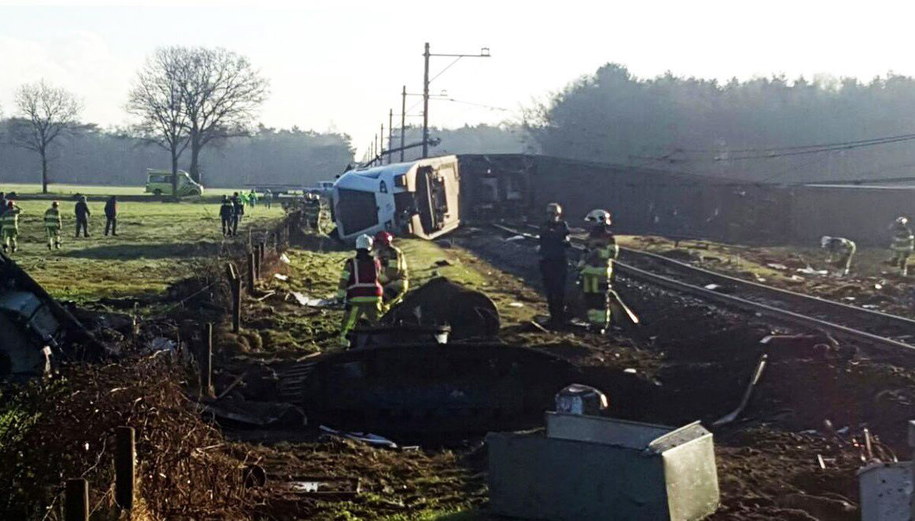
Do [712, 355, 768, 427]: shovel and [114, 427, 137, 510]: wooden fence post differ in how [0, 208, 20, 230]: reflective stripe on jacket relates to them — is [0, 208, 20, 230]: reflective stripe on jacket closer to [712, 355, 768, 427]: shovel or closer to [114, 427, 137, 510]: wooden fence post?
[712, 355, 768, 427]: shovel

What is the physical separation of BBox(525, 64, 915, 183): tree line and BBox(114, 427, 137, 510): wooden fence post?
73739 mm

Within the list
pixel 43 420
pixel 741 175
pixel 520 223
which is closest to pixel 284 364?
pixel 43 420

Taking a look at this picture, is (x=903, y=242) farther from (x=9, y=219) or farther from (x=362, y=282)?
(x=9, y=219)

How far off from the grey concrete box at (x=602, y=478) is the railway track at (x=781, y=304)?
8.35 metres

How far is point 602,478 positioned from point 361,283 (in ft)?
21.9

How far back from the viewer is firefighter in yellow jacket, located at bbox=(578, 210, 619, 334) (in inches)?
645

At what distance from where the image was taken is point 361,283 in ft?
45.0

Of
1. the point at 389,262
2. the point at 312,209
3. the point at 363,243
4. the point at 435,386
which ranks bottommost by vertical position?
the point at 312,209

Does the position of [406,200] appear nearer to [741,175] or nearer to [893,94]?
[741,175]

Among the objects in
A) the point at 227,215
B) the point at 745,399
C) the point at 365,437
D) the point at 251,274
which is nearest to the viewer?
the point at 365,437

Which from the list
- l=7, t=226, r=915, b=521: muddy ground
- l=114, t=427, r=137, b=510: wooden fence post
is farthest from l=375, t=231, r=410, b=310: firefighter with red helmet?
l=114, t=427, r=137, b=510: wooden fence post

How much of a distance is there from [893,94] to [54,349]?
8311 cm

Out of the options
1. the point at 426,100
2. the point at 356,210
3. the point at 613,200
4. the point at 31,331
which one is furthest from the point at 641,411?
the point at 426,100

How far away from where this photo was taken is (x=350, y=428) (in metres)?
11.4
